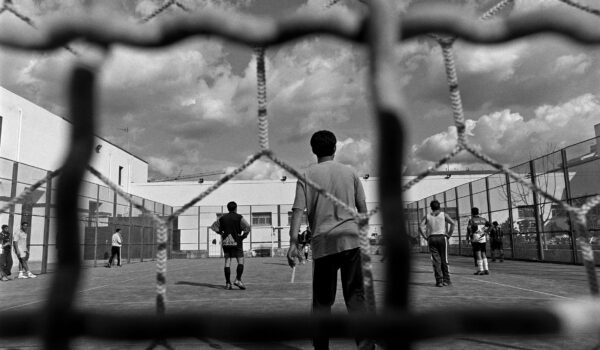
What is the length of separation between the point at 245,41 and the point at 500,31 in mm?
649

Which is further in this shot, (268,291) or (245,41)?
(268,291)

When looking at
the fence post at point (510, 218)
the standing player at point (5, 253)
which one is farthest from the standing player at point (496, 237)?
the standing player at point (5, 253)

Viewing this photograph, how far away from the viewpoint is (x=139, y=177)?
41.2 m

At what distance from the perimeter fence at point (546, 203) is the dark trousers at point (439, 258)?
8.57 ft

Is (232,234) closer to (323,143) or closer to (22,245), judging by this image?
(323,143)

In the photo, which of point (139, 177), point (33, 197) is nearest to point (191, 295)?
point (33, 197)

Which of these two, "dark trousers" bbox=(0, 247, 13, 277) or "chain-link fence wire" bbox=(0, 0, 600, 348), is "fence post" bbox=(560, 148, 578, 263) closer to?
"chain-link fence wire" bbox=(0, 0, 600, 348)

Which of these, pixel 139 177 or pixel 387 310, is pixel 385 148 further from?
pixel 139 177

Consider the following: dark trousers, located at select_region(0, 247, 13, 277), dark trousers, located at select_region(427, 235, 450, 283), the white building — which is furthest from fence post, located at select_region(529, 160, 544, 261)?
dark trousers, located at select_region(0, 247, 13, 277)

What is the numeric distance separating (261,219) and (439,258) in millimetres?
26578

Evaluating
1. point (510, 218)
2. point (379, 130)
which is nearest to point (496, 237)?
point (510, 218)

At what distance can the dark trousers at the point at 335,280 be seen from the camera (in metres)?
3.30

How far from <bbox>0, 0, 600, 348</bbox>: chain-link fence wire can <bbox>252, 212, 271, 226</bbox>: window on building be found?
33.5 m

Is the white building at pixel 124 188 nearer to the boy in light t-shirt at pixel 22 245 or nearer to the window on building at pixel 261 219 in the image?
the window on building at pixel 261 219
